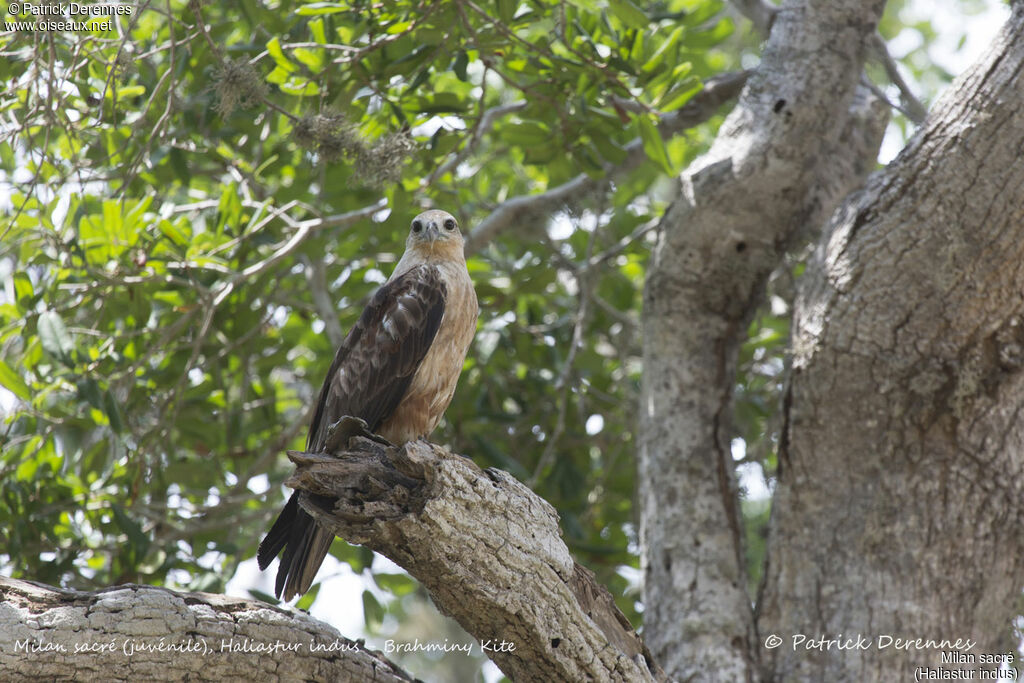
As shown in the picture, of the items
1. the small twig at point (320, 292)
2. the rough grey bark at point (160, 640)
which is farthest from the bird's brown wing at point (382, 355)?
the small twig at point (320, 292)

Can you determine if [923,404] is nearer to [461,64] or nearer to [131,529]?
[461,64]

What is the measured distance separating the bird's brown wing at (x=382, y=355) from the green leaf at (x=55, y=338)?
105 centimetres

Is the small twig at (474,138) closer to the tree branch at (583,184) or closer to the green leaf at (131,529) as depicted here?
the tree branch at (583,184)

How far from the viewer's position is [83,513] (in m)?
4.55

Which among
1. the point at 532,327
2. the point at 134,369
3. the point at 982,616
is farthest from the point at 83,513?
the point at 982,616

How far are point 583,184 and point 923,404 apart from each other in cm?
220

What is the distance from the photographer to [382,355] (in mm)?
3854

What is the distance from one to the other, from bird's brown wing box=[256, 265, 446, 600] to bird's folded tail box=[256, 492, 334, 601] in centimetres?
1

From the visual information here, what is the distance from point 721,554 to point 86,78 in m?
3.32

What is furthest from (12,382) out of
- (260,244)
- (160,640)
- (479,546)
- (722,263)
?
(722,263)

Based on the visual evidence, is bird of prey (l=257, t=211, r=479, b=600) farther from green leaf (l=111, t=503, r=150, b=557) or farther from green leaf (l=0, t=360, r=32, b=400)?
green leaf (l=0, t=360, r=32, b=400)

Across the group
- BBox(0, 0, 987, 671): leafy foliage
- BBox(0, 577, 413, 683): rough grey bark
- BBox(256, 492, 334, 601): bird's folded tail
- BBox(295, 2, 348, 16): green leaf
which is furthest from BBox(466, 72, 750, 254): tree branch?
BBox(0, 577, 413, 683): rough grey bark

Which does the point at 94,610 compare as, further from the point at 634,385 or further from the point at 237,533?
the point at 634,385

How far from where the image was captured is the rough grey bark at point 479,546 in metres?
2.52
